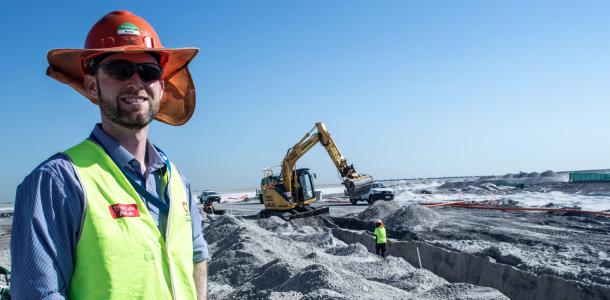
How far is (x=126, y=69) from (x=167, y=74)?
649 millimetres

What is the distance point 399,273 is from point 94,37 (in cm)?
842

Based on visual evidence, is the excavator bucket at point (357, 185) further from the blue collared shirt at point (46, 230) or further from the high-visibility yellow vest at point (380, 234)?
the blue collared shirt at point (46, 230)

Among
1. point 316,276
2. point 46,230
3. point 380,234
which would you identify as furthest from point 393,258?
point 46,230

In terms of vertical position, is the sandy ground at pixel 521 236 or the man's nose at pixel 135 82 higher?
the man's nose at pixel 135 82

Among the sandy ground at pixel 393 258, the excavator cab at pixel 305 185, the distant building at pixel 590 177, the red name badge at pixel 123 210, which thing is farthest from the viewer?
the distant building at pixel 590 177

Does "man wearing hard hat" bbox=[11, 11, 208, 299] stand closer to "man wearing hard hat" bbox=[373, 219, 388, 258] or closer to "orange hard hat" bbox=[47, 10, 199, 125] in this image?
"orange hard hat" bbox=[47, 10, 199, 125]

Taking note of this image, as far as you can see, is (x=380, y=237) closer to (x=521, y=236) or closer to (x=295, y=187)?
(x=521, y=236)

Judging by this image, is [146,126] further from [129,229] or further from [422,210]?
[422,210]

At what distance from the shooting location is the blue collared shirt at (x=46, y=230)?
142 centimetres

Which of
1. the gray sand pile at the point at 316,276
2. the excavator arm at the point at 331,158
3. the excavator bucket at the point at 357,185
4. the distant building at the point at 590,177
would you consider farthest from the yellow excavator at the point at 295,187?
the distant building at the point at 590,177

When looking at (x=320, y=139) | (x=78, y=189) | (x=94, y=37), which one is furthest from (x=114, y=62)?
(x=320, y=139)

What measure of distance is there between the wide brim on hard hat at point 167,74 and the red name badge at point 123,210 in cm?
59

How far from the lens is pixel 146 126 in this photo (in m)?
1.94

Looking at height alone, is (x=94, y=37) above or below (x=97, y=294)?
above
